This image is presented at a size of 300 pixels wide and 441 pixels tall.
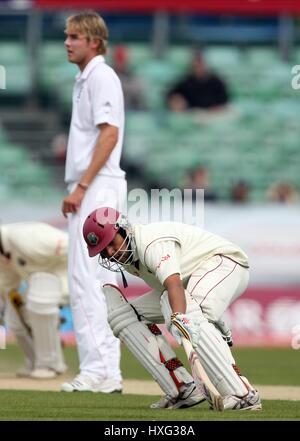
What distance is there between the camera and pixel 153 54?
19.3 meters

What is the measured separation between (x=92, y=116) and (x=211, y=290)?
1904 mm

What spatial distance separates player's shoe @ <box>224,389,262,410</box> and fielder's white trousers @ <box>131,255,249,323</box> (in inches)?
18.2

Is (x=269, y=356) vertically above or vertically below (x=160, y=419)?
above

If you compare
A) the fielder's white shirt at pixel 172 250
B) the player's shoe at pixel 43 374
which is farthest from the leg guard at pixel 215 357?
the player's shoe at pixel 43 374

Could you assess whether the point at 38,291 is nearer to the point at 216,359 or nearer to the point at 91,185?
the point at 91,185

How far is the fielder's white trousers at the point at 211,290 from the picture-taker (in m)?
6.52

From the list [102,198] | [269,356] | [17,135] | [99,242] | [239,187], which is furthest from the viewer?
[17,135]

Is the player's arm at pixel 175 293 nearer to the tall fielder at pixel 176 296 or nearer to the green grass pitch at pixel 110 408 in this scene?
the tall fielder at pixel 176 296

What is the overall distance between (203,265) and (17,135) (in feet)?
39.6

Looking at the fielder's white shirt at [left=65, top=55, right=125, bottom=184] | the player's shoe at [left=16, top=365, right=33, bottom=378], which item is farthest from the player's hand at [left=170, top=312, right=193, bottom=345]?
the player's shoe at [left=16, top=365, right=33, bottom=378]

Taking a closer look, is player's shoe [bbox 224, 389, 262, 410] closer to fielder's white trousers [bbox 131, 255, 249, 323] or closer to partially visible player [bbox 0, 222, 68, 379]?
fielder's white trousers [bbox 131, 255, 249, 323]

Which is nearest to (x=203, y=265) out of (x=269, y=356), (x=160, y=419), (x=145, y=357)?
(x=145, y=357)

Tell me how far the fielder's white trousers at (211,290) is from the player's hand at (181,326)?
235 mm
